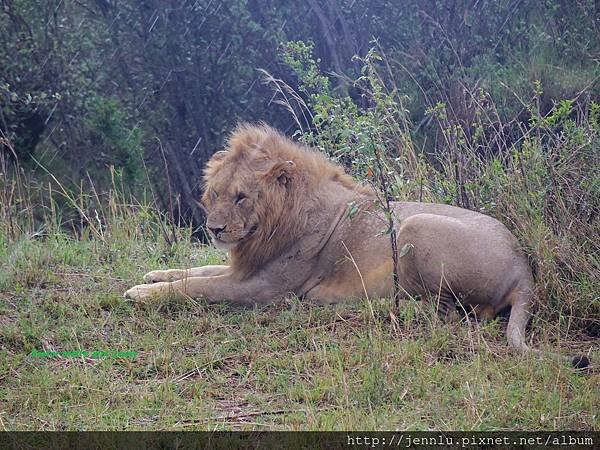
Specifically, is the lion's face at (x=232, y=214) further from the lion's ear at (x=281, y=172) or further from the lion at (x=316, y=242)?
the lion's ear at (x=281, y=172)

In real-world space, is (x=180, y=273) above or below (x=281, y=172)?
below

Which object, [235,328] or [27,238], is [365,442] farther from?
[27,238]

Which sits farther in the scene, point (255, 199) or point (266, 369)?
point (255, 199)

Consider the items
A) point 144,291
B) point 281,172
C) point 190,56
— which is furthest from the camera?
point 190,56

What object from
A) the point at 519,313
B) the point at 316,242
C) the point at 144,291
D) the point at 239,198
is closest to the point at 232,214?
the point at 239,198

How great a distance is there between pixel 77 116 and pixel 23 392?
28.8 feet

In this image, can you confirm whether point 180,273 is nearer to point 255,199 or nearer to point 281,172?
point 255,199

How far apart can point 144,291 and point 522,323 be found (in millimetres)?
2044

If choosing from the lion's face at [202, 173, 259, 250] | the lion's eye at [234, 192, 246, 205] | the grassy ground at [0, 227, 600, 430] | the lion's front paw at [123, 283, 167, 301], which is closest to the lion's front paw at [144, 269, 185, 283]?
the grassy ground at [0, 227, 600, 430]

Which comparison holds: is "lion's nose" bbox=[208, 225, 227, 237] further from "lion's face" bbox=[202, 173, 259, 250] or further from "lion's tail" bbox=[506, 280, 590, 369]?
"lion's tail" bbox=[506, 280, 590, 369]

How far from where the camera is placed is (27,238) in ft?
20.8

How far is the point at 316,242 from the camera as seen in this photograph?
5.41 metres

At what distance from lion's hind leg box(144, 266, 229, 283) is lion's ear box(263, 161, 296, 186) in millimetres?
627

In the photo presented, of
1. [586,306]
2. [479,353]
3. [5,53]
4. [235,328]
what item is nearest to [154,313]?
[235,328]
